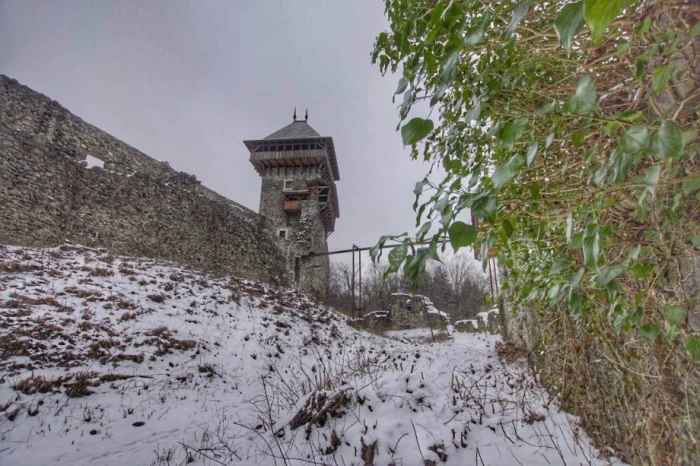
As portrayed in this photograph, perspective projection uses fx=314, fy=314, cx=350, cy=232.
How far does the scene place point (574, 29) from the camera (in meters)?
0.52

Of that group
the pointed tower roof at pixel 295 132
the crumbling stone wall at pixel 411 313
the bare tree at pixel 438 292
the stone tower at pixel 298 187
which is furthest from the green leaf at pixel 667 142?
the pointed tower roof at pixel 295 132

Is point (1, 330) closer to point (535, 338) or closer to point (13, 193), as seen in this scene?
point (13, 193)

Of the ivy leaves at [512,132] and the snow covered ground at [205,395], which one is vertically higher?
the ivy leaves at [512,132]

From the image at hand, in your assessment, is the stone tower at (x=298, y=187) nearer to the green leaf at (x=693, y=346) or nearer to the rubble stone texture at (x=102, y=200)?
the rubble stone texture at (x=102, y=200)

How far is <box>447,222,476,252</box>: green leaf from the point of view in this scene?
2.14 ft

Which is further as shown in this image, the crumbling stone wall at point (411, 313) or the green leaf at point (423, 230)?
the crumbling stone wall at point (411, 313)

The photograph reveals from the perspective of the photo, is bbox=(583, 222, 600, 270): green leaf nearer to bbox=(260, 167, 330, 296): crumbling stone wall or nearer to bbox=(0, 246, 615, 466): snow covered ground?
bbox=(0, 246, 615, 466): snow covered ground

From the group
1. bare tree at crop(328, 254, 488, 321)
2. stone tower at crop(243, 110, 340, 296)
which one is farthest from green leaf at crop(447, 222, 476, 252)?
stone tower at crop(243, 110, 340, 296)

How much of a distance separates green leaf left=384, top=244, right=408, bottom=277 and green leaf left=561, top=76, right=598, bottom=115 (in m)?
0.44

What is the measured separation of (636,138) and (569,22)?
0.26m

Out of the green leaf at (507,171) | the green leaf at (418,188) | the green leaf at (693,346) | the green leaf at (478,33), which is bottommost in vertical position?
the green leaf at (693,346)

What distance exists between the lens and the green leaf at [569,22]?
1.69 ft

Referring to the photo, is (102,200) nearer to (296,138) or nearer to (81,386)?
(81,386)

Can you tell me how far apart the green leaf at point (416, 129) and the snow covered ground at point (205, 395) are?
2.10 meters
